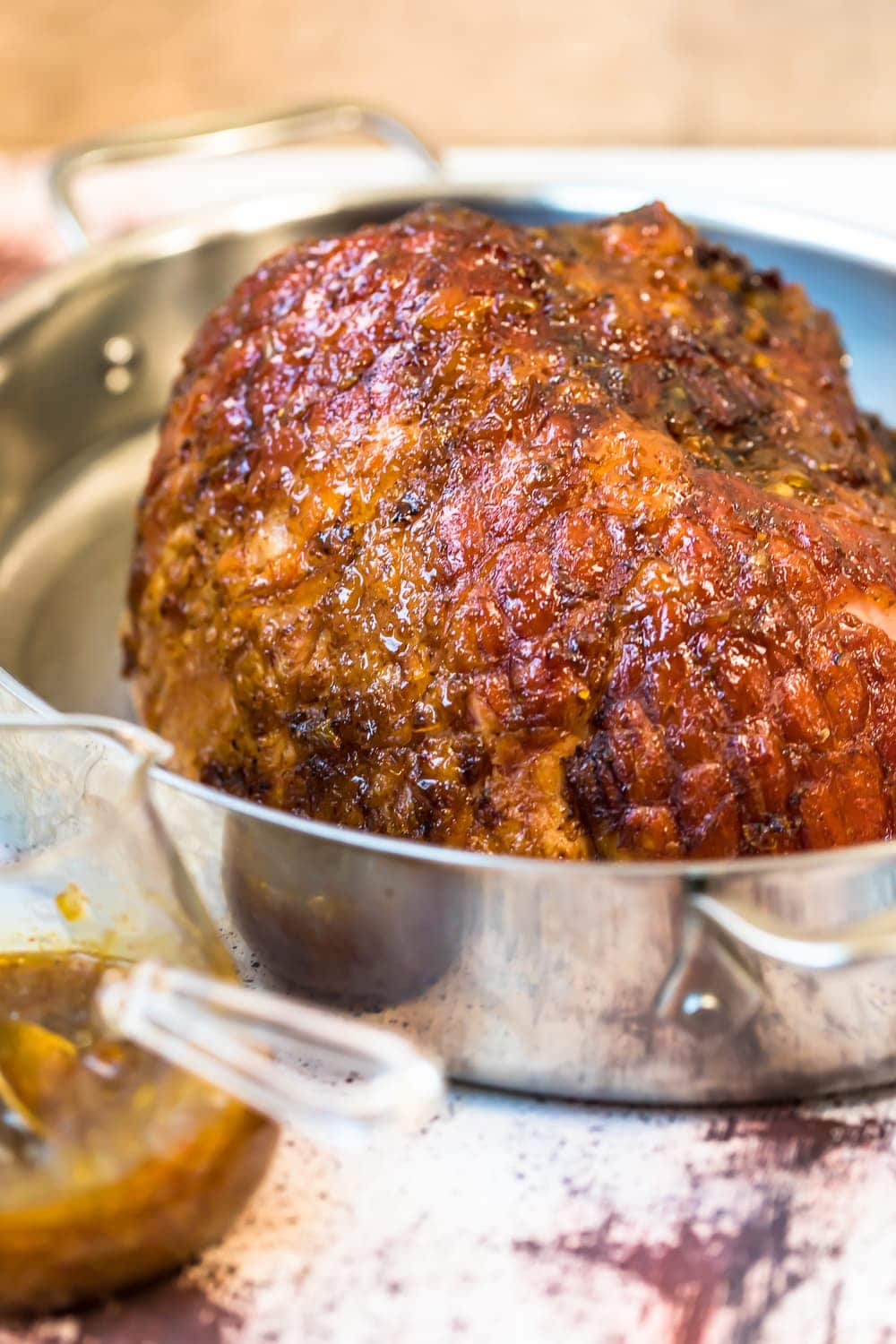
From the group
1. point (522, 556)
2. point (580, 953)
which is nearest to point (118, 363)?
point (522, 556)

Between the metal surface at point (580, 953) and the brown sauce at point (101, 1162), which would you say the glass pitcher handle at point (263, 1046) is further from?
the metal surface at point (580, 953)

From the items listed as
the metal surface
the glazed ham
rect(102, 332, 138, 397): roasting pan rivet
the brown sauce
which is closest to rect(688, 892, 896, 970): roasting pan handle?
the metal surface

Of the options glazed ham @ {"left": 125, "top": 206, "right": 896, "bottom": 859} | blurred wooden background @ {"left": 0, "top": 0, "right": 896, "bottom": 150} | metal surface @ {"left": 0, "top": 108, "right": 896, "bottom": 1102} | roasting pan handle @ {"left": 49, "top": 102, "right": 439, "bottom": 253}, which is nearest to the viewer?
metal surface @ {"left": 0, "top": 108, "right": 896, "bottom": 1102}

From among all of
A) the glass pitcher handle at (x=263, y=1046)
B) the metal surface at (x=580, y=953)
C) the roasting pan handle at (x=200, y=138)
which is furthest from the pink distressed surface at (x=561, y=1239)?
the roasting pan handle at (x=200, y=138)

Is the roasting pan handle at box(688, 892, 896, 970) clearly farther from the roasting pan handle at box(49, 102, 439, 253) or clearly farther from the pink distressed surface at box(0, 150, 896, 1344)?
the roasting pan handle at box(49, 102, 439, 253)

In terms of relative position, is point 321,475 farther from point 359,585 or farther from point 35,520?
point 35,520

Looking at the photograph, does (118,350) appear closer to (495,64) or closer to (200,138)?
(200,138)

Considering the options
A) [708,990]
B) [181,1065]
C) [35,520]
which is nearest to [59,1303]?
[181,1065]
